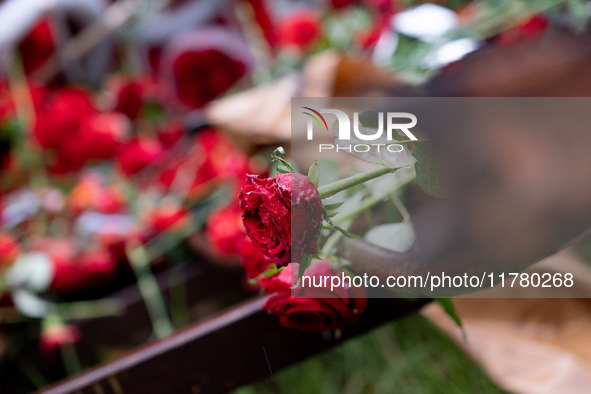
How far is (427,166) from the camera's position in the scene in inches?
8.3

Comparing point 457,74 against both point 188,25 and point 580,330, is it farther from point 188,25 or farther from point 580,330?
point 188,25

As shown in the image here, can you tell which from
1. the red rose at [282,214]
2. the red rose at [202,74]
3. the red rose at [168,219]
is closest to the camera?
the red rose at [282,214]

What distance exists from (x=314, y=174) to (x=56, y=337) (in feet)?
1.48

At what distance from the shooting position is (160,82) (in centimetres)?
99

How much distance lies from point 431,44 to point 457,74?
25 centimetres

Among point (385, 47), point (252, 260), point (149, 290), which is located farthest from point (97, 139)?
point (252, 260)

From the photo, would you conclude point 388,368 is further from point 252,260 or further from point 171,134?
point 171,134

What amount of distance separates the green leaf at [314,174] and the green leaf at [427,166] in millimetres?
39

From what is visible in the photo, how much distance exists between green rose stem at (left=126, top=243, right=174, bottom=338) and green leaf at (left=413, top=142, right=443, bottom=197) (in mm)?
423

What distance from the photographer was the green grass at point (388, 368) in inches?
20.8

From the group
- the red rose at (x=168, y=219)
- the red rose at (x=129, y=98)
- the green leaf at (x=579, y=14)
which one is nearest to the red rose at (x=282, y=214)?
the green leaf at (x=579, y=14)

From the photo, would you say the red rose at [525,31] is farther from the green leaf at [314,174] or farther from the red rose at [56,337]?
the red rose at [56,337]

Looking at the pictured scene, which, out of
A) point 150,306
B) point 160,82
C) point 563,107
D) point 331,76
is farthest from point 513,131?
point 160,82

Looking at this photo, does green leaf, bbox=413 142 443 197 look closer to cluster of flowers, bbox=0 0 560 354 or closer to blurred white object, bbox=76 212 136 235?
cluster of flowers, bbox=0 0 560 354
